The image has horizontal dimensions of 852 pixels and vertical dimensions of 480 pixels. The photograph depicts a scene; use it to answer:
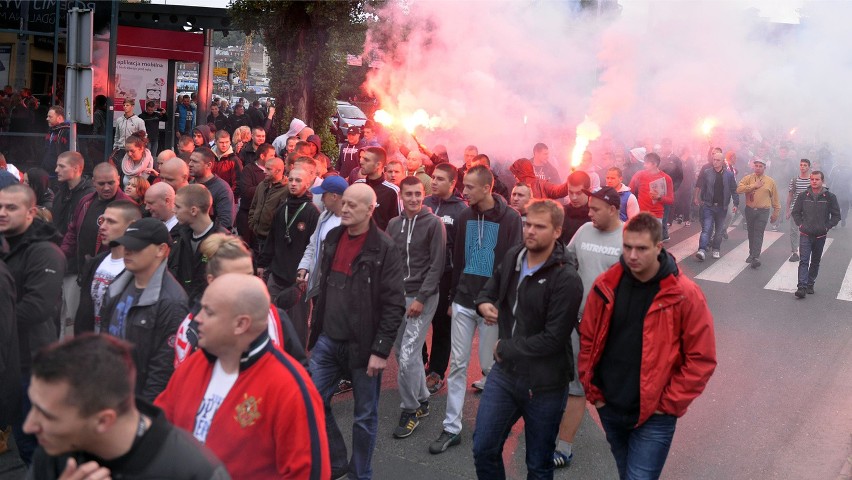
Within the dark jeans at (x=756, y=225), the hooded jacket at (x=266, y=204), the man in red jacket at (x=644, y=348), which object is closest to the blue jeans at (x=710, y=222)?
the dark jeans at (x=756, y=225)

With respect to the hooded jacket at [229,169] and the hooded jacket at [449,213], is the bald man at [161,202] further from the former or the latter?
the hooded jacket at [229,169]

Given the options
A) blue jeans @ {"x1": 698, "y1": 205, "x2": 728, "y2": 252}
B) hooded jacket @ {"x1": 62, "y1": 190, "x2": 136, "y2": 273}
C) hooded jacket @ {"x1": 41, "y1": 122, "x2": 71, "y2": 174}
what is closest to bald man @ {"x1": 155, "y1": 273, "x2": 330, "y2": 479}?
hooded jacket @ {"x1": 62, "y1": 190, "x2": 136, "y2": 273}

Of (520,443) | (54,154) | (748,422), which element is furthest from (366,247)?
(54,154)

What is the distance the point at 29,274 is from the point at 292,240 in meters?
2.46

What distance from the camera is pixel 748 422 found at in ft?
23.6

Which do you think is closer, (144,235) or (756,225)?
(144,235)

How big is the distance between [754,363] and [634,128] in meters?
10.0

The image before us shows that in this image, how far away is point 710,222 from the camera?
15.5 m

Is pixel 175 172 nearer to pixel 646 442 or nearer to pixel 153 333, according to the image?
pixel 153 333

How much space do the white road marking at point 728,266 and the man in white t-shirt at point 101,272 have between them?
10367 millimetres

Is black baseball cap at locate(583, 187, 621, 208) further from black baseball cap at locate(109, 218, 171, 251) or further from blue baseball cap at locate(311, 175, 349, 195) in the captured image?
black baseball cap at locate(109, 218, 171, 251)

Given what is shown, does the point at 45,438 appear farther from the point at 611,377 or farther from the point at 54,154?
the point at 54,154

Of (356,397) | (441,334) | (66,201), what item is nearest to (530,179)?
(441,334)

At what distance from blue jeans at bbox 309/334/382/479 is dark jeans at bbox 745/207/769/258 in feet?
36.4
